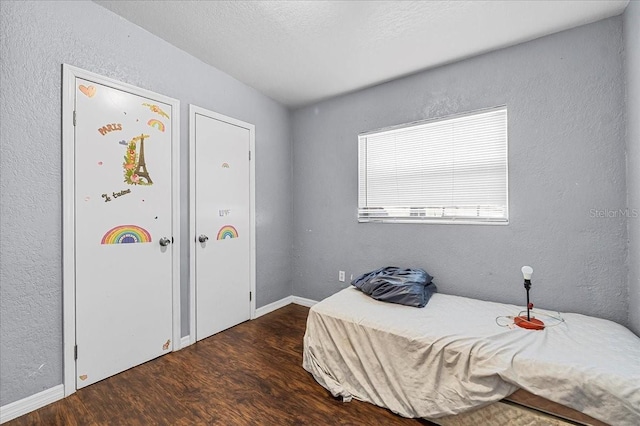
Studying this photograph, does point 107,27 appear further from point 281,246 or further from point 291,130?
point 281,246

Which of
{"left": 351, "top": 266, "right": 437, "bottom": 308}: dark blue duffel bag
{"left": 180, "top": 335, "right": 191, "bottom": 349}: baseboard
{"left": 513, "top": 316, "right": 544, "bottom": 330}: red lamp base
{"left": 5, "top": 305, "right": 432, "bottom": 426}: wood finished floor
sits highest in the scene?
{"left": 351, "top": 266, "right": 437, "bottom": 308}: dark blue duffel bag

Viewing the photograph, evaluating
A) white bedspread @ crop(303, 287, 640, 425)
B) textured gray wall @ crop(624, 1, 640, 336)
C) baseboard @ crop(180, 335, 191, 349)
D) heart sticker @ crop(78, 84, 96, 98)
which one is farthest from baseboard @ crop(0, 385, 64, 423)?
textured gray wall @ crop(624, 1, 640, 336)

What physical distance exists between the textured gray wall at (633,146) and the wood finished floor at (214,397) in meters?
1.67

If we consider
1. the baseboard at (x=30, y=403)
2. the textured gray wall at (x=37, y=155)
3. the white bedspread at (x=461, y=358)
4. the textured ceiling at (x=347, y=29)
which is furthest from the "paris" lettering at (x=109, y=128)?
the white bedspread at (x=461, y=358)

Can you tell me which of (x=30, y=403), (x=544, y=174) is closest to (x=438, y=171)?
(x=544, y=174)

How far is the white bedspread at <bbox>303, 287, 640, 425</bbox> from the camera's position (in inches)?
52.1

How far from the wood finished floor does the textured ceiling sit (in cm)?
262

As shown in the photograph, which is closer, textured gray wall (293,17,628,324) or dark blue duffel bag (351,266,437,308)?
textured gray wall (293,17,628,324)

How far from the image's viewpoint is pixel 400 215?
9.57 feet

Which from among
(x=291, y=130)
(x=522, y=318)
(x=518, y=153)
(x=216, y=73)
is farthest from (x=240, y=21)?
(x=522, y=318)

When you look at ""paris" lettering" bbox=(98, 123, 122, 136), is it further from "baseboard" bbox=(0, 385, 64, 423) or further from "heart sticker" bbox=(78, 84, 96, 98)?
"baseboard" bbox=(0, 385, 64, 423)

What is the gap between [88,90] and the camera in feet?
6.31

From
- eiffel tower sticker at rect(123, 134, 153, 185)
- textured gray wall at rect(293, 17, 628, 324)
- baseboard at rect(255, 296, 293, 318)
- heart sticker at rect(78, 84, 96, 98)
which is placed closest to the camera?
heart sticker at rect(78, 84, 96, 98)

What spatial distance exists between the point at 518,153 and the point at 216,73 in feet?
9.33
